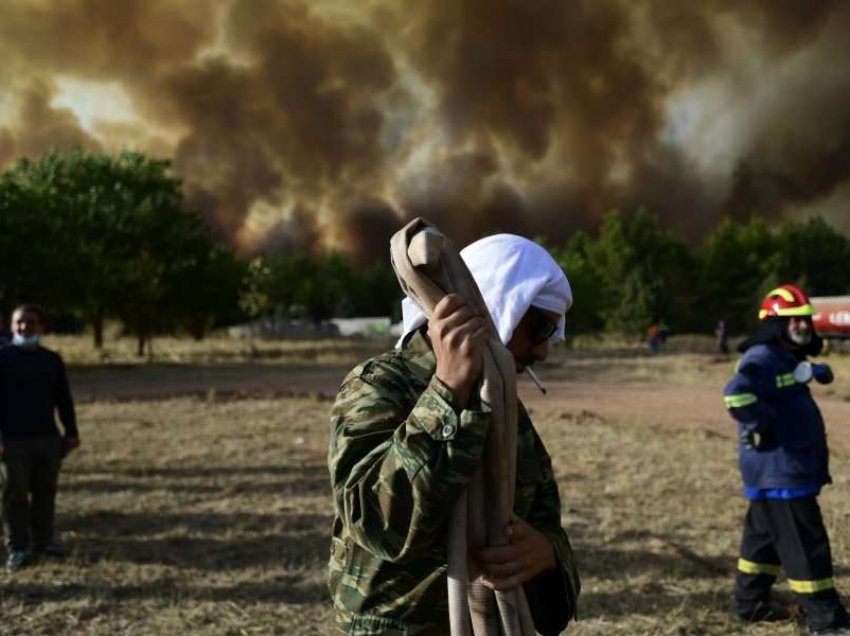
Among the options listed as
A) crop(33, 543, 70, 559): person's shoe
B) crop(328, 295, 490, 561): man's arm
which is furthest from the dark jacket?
crop(328, 295, 490, 561): man's arm


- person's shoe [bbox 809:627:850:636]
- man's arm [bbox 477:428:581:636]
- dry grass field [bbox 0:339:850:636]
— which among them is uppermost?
man's arm [bbox 477:428:581:636]

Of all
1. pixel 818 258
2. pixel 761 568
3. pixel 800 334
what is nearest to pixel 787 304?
pixel 800 334

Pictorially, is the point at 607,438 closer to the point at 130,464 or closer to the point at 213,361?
the point at 130,464

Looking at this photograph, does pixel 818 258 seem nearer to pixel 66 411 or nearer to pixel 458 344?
pixel 66 411

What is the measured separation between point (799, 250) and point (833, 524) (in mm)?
65777

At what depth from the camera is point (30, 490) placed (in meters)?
6.38

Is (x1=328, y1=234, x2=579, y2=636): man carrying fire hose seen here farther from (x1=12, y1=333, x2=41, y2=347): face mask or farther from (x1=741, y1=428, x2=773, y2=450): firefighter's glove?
(x1=12, y1=333, x2=41, y2=347): face mask

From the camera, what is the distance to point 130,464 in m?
10.1

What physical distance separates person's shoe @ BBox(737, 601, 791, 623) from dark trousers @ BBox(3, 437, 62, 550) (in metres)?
4.81

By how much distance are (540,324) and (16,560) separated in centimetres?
540

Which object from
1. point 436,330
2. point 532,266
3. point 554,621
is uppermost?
point 532,266

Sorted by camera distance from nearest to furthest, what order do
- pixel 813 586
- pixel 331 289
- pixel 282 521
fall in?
1. pixel 813 586
2. pixel 282 521
3. pixel 331 289

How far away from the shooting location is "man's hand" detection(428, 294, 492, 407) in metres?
1.55

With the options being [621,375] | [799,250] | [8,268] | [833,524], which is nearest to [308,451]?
[833,524]
